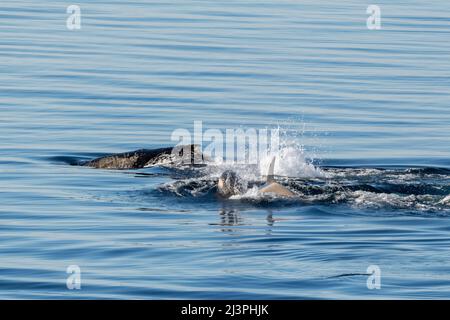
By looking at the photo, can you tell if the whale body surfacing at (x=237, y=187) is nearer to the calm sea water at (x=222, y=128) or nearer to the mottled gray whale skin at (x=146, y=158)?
the calm sea water at (x=222, y=128)

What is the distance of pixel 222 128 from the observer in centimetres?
2431

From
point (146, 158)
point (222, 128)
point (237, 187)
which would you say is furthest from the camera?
point (222, 128)

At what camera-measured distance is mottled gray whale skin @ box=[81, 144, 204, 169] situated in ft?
67.8

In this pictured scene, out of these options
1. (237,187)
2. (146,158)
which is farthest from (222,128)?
(237,187)

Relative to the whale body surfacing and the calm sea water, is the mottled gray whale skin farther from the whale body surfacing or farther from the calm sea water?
the whale body surfacing

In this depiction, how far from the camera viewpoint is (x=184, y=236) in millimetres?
15328

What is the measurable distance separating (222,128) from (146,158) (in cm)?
380

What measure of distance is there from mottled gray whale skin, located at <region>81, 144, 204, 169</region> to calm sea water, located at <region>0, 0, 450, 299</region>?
36 centimetres

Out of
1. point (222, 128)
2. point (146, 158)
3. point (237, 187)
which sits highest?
point (222, 128)

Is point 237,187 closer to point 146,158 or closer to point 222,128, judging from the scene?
point 146,158

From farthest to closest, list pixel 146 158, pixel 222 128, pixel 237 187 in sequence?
pixel 222 128, pixel 146 158, pixel 237 187

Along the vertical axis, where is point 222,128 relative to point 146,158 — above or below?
above

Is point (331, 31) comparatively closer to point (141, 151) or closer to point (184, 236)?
point (141, 151)

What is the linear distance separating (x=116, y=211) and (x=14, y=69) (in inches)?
605
